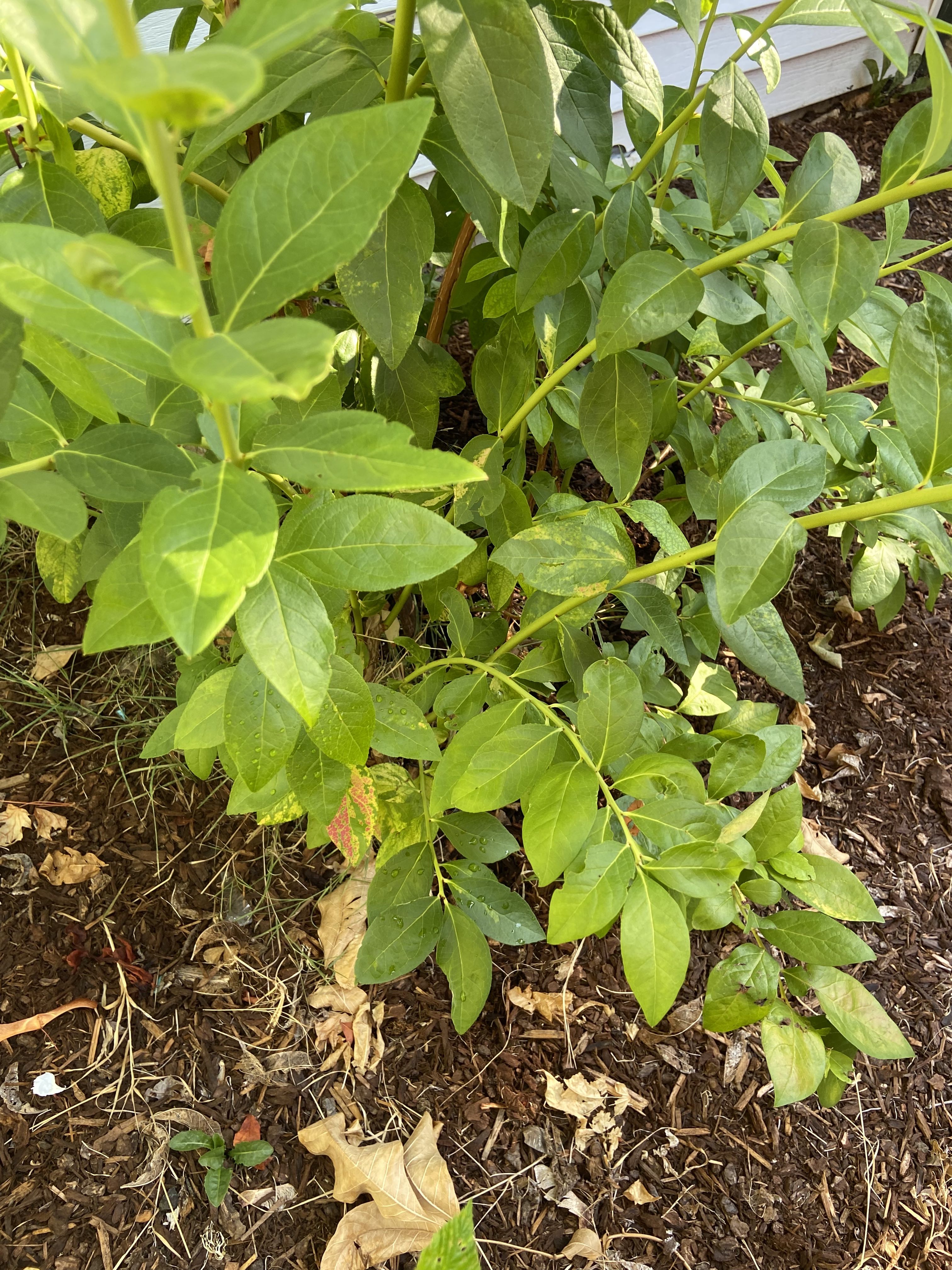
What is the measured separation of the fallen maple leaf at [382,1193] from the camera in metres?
1.22

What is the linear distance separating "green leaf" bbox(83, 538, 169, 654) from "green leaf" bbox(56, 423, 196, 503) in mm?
41

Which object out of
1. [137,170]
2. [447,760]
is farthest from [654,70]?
[447,760]

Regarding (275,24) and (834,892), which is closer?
(275,24)

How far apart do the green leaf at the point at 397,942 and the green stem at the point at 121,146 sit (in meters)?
0.83

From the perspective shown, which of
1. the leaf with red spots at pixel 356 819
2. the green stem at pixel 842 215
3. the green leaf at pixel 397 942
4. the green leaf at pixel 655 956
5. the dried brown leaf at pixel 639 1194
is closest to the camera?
the green stem at pixel 842 215

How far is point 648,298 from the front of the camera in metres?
0.79

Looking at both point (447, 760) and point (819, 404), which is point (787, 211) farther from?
point (447, 760)

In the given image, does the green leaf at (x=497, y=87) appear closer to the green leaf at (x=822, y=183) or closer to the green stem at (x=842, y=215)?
the green stem at (x=842, y=215)

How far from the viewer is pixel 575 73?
0.84m

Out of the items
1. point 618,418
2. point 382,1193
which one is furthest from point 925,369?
point 382,1193

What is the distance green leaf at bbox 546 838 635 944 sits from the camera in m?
0.83

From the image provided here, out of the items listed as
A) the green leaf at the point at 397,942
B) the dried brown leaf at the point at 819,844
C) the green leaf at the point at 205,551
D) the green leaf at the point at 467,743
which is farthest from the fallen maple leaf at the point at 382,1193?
the green leaf at the point at 205,551

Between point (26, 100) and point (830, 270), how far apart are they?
2.24 feet

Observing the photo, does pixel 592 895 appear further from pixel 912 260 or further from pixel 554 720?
pixel 912 260
